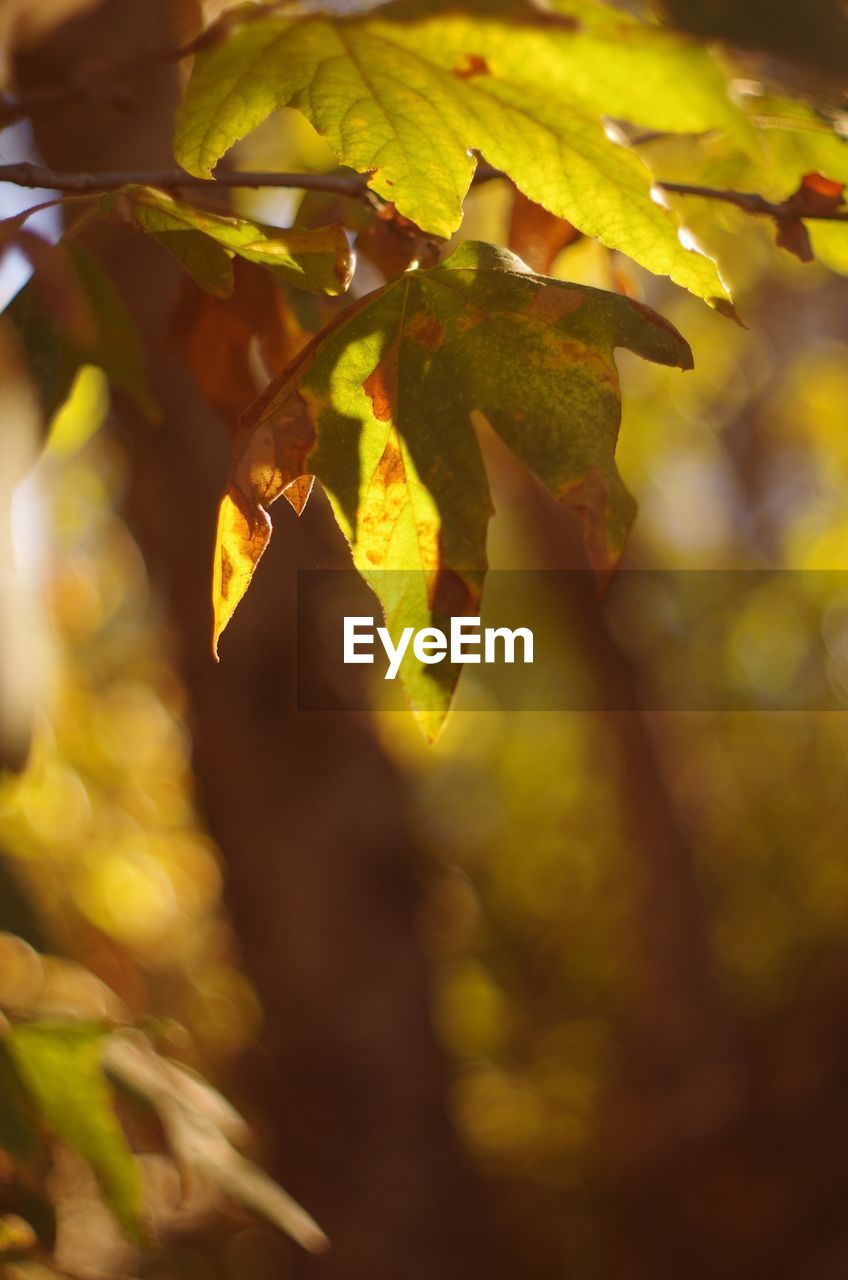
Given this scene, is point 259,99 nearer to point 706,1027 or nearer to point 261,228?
point 261,228

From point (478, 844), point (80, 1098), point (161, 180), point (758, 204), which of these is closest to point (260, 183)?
point (161, 180)

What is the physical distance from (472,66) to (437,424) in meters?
0.20

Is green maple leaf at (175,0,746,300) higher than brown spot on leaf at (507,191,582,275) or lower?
higher

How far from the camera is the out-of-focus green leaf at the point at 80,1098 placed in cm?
89

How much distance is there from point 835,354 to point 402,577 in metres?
5.10

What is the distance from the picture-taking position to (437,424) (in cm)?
62

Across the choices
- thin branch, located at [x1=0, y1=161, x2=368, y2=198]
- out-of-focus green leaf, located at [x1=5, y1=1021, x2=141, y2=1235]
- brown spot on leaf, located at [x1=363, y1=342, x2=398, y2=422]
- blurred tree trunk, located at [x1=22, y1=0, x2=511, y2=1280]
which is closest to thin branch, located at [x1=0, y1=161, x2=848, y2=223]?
thin branch, located at [x1=0, y1=161, x2=368, y2=198]

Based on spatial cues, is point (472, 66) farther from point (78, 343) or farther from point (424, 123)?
point (78, 343)

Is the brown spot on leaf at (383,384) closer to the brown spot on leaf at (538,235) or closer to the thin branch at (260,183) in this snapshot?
the thin branch at (260,183)

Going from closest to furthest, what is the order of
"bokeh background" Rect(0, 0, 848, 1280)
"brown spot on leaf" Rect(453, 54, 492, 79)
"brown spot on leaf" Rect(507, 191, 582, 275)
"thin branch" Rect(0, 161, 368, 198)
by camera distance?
1. "brown spot on leaf" Rect(453, 54, 492, 79)
2. "thin branch" Rect(0, 161, 368, 198)
3. "brown spot on leaf" Rect(507, 191, 582, 275)
4. "bokeh background" Rect(0, 0, 848, 1280)

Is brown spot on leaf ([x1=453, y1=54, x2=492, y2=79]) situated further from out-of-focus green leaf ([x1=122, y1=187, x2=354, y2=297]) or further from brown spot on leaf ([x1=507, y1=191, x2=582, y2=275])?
brown spot on leaf ([x1=507, y1=191, x2=582, y2=275])

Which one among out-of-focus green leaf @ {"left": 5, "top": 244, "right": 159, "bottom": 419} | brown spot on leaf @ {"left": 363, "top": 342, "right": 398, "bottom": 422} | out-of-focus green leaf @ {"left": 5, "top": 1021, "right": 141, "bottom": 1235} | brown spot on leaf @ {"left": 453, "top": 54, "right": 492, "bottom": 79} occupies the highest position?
brown spot on leaf @ {"left": 453, "top": 54, "right": 492, "bottom": 79}

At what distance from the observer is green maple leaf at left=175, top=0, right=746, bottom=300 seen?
0.55m

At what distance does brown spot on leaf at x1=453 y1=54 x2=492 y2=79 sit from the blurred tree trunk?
1677 mm
